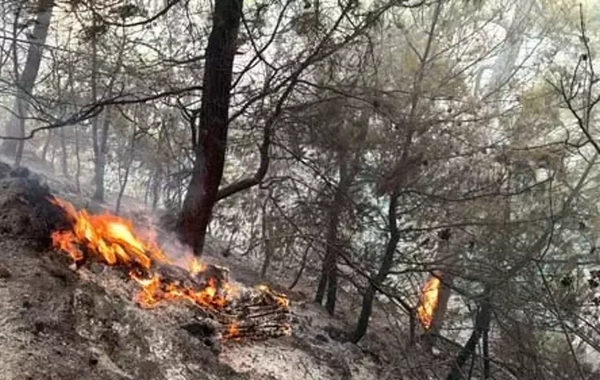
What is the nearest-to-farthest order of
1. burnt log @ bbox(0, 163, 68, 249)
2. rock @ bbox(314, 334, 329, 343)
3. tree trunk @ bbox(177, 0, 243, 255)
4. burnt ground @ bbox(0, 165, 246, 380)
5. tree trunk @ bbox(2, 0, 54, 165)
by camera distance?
burnt ground @ bbox(0, 165, 246, 380), burnt log @ bbox(0, 163, 68, 249), tree trunk @ bbox(2, 0, 54, 165), tree trunk @ bbox(177, 0, 243, 255), rock @ bbox(314, 334, 329, 343)

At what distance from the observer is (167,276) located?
193 inches

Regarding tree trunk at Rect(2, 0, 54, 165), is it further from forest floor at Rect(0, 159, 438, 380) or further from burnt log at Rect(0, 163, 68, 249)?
forest floor at Rect(0, 159, 438, 380)

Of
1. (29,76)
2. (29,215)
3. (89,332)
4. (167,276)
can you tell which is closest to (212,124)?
(167,276)

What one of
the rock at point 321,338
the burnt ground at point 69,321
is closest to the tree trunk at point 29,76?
the burnt ground at point 69,321

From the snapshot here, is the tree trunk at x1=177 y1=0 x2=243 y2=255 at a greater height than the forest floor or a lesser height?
greater

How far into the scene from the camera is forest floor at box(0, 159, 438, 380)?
11.3 ft

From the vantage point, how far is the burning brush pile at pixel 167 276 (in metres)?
Answer: 4.53

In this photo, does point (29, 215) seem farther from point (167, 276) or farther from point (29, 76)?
point (29, 76)

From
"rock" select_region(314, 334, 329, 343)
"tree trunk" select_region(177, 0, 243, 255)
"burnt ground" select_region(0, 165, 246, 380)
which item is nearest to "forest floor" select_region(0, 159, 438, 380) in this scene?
"burnt ground" select_region(0, 165, 246, 380)

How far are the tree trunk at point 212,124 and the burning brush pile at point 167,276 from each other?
432 mm

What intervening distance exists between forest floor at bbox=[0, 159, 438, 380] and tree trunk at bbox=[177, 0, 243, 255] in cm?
141

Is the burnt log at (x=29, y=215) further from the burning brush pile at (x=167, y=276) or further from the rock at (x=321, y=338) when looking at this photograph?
the rock at (x=321, y=338)

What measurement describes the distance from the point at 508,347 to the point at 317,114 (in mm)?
3789

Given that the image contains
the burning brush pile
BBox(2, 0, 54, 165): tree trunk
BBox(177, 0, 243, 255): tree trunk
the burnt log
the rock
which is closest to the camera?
the burnt log
